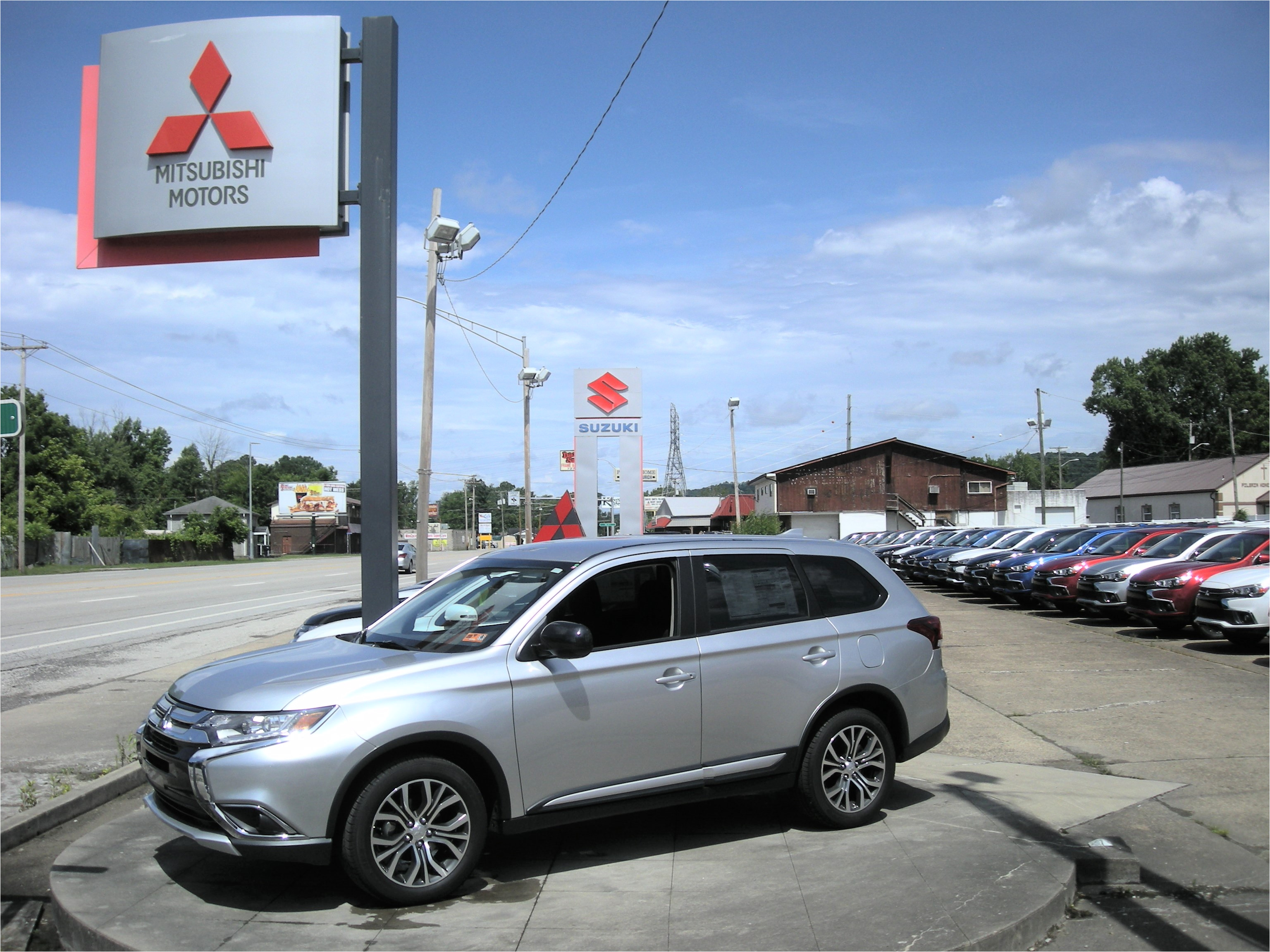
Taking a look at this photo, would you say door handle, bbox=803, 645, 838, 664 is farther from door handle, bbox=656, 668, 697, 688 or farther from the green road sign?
the green road sign

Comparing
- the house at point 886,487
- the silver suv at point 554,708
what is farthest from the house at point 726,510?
the silver suv at point 554,708

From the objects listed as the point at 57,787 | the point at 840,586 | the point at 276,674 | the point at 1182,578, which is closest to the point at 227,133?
the point at 57,787

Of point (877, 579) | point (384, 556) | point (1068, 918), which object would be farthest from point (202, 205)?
point (1068, 918)

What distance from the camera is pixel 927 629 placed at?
6254 mm

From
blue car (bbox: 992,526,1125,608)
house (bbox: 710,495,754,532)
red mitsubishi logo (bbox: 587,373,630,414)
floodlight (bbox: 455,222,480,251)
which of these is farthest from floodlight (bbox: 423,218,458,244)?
house (bbox: 710,495,754,532)

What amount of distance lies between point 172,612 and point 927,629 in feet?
64.1

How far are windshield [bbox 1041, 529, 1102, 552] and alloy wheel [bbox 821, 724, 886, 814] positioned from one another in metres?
16.7

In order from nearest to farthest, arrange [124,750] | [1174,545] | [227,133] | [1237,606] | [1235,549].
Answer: [124,750] → [227,133] → [1237,606] → [1235,549] → [1174,545]

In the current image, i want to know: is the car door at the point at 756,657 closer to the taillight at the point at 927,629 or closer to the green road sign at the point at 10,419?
the taillight at the point at 927,629

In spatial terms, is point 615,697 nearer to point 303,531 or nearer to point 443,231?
point 443,231

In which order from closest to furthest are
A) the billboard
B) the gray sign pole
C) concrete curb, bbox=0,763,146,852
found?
concrete curb, bbox=0,763,146,852, the gray sign pole, the billboard

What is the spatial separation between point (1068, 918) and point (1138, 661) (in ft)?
30.8

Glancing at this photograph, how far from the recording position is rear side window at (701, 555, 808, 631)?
18.3 ft

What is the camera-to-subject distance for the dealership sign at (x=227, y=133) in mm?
8812
